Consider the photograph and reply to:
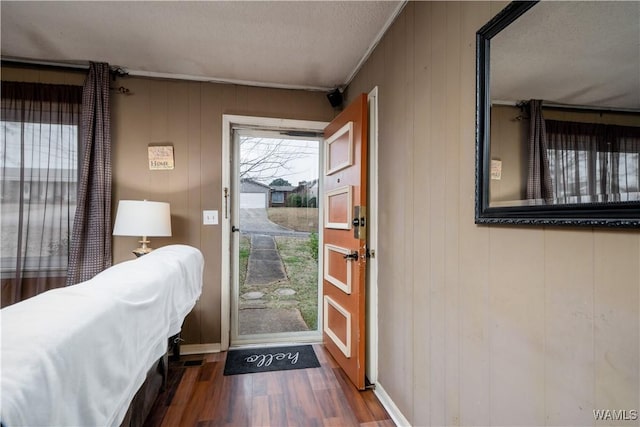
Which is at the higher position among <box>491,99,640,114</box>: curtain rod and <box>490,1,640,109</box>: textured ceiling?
<box>490,1,640,109</box>: textured ceiling

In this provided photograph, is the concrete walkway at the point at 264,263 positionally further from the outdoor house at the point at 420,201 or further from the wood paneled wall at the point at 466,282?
the wood paneled wall at the point at 466,282

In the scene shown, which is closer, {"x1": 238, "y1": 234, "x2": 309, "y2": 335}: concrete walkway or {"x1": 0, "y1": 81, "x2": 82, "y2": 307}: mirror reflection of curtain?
{"x1": 0, "y1": 81, "x2": 82, "y2": 307}: mirror reflection of curtain

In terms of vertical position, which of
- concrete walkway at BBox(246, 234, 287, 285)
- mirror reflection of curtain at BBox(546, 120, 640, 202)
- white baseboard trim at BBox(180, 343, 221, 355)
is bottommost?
white baseboard trim at BBox(180, 343, 221, 355)

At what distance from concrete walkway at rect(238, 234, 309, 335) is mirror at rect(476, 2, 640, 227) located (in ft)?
6.67

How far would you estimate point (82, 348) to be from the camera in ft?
2.22

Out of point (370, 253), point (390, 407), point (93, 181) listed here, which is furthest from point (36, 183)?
point (390, 407)

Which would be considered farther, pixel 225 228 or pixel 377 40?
pixel 225 228

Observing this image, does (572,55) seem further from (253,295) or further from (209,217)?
(253,295)

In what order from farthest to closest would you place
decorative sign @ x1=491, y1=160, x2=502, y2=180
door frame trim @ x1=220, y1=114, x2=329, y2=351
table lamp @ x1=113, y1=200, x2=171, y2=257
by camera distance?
door frame trim @ x1=220, y1=114, x2=329, y2=351, table lamp @ x1=113, y1=200, x2=171, y2=257, decorative sign @ x1=491, y1=160, x2=502, y2=180

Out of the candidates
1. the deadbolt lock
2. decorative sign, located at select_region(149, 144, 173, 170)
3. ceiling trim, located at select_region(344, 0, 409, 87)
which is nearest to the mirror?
ceiling trim, located at select_region(344, 0, 409, 87)

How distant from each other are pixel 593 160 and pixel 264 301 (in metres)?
2.55

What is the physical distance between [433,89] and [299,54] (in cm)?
118

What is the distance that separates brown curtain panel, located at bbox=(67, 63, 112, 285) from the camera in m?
2.19

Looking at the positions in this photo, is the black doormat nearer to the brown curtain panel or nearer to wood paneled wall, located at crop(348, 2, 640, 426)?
wood paneled wall, located at crop(348, 2, 640, 426)
